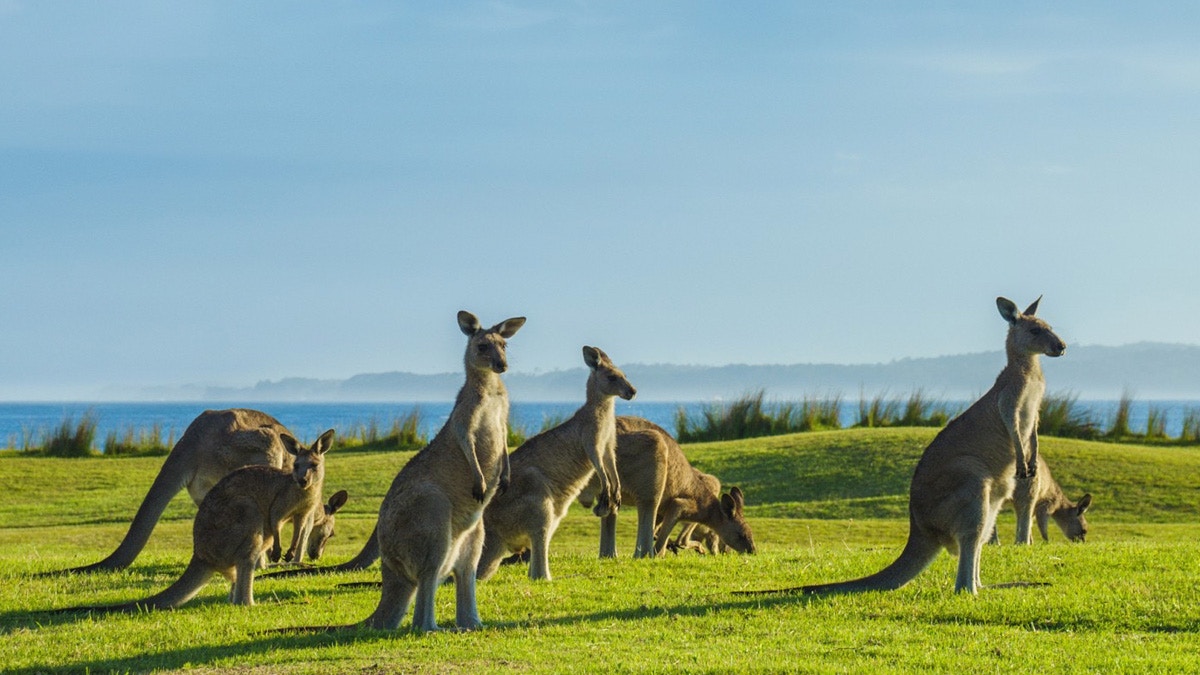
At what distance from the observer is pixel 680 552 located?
11828 millimetres

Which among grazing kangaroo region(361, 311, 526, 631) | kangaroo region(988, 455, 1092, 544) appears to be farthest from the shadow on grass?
kangaroo region(988, 455, 1092, 544)

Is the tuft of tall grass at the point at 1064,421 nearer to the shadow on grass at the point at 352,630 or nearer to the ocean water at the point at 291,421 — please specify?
the ocean water at the point at 291,421

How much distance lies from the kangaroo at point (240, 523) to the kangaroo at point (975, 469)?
11.8 feet

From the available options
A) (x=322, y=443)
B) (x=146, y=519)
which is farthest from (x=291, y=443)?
(x=146, y=519)

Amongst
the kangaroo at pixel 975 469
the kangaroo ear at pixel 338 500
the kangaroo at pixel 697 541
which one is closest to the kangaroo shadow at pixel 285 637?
the kangaroo at pixel 975 469

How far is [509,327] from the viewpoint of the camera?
307 inches

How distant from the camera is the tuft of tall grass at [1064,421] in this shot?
2527 centimetres

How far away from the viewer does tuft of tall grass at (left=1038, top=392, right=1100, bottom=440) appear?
82.9ft

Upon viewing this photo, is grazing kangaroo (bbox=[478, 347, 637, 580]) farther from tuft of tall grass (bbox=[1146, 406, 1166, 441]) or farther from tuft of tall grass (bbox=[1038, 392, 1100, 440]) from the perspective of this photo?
tuft of tall grass (bbox=[1146, 406, 1166, 441])

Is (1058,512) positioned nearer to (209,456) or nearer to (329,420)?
(209,456)

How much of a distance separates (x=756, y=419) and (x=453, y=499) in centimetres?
2014

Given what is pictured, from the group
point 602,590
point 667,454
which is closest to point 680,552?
point 667,454

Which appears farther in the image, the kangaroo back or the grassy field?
the kangaroo back

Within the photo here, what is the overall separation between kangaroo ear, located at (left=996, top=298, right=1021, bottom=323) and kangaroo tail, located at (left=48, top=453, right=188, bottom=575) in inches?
274
